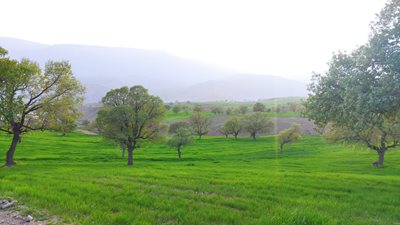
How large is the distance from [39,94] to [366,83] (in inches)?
1479

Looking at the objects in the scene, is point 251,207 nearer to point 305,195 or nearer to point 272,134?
point 305,195

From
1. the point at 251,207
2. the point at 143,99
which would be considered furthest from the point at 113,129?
the point at 251,207

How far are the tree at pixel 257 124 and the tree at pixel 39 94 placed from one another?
285 feet

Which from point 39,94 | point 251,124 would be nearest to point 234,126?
point 251,124

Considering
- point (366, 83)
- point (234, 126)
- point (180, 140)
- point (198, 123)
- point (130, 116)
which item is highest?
point (366, 83)

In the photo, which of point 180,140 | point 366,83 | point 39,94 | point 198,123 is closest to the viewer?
point 366,83

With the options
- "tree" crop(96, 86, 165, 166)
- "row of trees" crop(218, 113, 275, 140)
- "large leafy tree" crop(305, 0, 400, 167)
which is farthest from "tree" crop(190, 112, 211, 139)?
"large leafy tree" crop(305, 0, 400, 167)

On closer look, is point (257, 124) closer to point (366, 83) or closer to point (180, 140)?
point (180, 140)

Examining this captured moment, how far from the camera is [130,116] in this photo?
45.8m

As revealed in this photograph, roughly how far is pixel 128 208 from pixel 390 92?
1642 cm

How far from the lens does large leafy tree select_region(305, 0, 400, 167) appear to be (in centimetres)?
1806

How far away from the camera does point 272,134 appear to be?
134m

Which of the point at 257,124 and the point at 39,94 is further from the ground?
the point at 39,94

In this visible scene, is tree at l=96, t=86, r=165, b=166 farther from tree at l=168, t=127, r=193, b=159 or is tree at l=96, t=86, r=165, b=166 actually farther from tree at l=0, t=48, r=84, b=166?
tree at l=168, t=127, r=193, b=159
